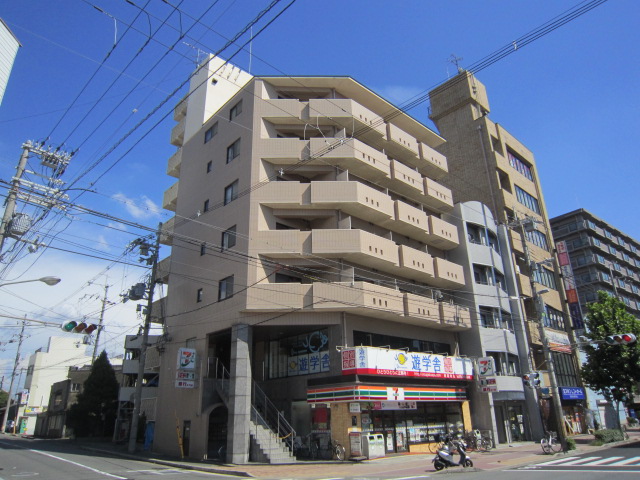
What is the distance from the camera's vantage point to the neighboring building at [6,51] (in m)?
16.3

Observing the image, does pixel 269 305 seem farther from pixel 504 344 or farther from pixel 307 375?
pixel 504 344

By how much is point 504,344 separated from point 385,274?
11.1 m

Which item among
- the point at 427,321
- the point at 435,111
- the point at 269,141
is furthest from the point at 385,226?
the point at 435,111

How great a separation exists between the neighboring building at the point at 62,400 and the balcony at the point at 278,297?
3546 cm

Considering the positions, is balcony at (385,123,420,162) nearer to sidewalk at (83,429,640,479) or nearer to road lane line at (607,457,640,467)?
sidewalk at (83,429,640,479)

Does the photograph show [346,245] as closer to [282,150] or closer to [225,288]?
[282,150]

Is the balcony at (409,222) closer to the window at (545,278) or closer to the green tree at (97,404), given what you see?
the window at (545,278)

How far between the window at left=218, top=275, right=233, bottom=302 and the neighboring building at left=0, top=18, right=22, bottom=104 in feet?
45.2

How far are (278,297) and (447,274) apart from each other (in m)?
13.5

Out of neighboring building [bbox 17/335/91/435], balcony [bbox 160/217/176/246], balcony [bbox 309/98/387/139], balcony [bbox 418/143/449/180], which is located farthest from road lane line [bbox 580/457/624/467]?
neighboring building [bbox 17/335/91/435]

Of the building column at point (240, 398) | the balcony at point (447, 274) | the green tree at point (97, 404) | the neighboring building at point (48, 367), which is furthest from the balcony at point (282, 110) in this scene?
the neighboring building at point (48, 367)

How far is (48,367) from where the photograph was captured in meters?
67.3

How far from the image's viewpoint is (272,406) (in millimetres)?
25125

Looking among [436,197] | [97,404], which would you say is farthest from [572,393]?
[97,404]
